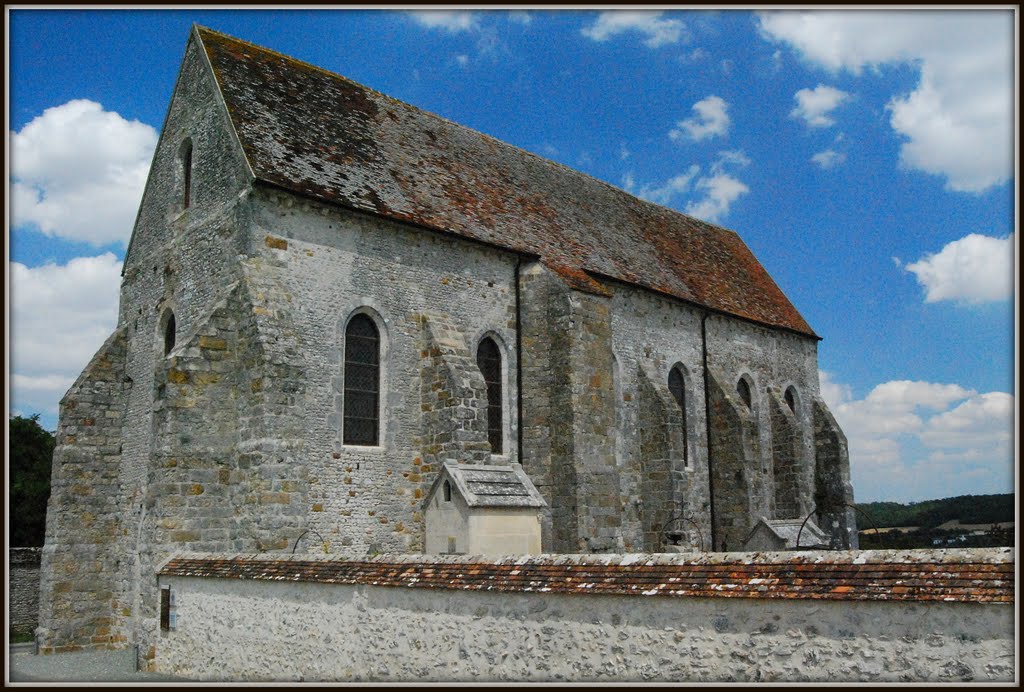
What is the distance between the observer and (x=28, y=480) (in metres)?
30.9

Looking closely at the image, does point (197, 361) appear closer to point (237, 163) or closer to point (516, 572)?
point (237, 163)

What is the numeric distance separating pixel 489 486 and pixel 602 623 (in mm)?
7822

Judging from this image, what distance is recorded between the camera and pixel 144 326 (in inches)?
775

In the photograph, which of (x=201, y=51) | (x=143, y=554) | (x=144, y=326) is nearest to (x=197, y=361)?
(x=143, y=554)

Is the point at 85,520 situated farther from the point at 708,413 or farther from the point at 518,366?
the point at 708,413

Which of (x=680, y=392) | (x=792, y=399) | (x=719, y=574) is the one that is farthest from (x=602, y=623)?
(x=792, y=399)

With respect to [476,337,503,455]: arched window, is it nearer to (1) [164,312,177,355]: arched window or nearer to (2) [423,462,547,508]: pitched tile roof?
(2) [423,462,547,508]: pitched tile roof

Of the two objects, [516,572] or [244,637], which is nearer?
[516,572]

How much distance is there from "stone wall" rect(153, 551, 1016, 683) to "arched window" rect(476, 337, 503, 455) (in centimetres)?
832

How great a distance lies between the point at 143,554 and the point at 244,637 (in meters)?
4.36

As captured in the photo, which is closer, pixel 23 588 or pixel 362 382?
pixel 362 382

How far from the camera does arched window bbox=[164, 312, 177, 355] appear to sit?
18984 mm

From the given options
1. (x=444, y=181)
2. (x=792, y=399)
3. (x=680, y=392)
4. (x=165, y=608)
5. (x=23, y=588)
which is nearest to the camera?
(x=165, y=608)

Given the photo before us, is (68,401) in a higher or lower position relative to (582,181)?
lower
